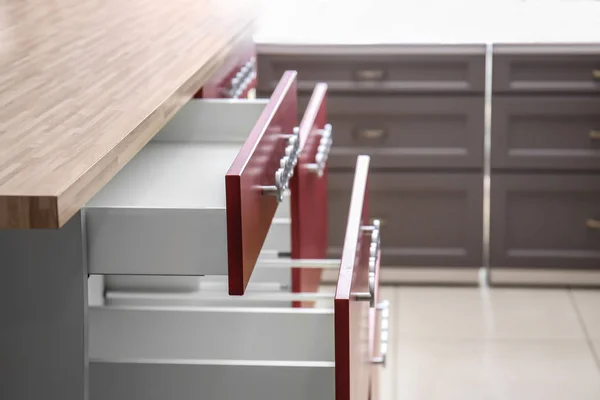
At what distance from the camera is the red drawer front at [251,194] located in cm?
137

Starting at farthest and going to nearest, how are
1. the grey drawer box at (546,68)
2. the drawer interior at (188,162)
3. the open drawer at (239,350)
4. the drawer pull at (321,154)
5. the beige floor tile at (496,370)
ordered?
the grey drawer box at (546,68), the beige floor tile at (496,370), the drawer pull at (321,154), the drawer interior at (188,162), the open drawer at (239,350)

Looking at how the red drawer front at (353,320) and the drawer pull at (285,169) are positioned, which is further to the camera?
the drawer pull at (285,169)

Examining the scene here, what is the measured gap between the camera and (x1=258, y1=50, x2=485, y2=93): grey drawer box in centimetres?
312

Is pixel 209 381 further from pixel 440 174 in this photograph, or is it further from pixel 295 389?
pixel 440 174

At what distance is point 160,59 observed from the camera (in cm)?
185

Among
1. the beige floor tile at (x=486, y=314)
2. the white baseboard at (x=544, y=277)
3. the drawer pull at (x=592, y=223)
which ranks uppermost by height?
the drawer pull at (x=592, y=223)

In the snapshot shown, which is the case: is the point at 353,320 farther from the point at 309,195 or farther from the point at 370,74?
the point at 370,74

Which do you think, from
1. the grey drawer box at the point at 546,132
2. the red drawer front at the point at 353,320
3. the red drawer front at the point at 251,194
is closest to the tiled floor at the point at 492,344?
the grey drawer box at the point at 546,132

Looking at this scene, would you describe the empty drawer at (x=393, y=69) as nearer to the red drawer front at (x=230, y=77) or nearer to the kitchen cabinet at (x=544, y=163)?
the kitchen cabinet at (x=544, y=163)

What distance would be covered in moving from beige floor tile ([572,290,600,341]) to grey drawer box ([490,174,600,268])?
0.09 meters

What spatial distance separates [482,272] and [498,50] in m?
0.71

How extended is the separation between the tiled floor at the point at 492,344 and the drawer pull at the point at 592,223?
20 cm

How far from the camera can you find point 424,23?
3271 mm

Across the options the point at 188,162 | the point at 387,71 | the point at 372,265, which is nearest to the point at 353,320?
the point at 372,265
